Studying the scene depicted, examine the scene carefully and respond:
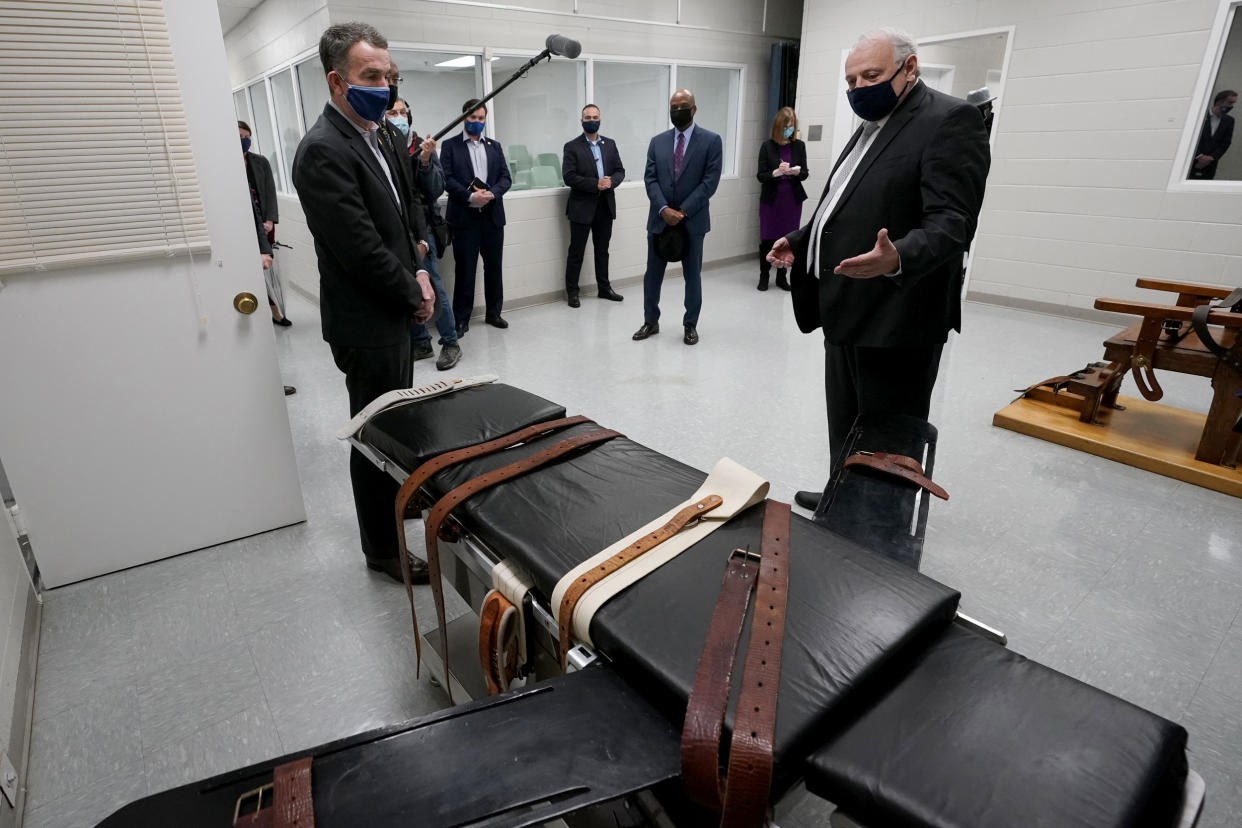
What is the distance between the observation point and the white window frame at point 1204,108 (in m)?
4.26

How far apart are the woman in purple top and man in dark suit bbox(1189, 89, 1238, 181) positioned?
9.34ft

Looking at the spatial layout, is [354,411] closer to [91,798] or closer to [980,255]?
[91,798]

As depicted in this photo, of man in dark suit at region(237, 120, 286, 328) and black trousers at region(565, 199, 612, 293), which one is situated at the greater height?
man in dark suit at region(237, 120, 286, 328)

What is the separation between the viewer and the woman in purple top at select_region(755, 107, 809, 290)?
20.5ft

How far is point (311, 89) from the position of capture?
5.25 m

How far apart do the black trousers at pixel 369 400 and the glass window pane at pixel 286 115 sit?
4.48 m

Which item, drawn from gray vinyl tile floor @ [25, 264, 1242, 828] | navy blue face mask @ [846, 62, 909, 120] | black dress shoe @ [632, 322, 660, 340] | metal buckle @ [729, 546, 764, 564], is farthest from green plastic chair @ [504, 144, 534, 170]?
metal buckle @ [729, 546, 764, 564]

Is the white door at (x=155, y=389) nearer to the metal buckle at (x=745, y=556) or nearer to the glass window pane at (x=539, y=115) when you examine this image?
the metal buckle at (x=745, y=556)

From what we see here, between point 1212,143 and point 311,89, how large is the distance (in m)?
6.39

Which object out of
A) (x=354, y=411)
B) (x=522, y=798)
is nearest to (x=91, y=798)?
(x=354, y=411)

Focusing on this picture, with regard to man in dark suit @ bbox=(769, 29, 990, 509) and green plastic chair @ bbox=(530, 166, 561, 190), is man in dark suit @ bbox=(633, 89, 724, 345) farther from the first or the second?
man in dark suit @ bbox=(769, 29, 990, 509)

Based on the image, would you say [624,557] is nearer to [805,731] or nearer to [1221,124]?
[805,731]

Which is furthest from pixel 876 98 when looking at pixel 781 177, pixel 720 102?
pixel 720 102

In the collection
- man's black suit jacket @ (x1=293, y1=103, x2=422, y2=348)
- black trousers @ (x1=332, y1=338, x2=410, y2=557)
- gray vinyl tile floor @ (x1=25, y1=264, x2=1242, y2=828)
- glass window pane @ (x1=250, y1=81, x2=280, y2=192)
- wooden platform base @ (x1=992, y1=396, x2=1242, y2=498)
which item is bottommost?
gray vinyl tile floor @ (x1=25, y1=264, x2=1242, y2=828)
